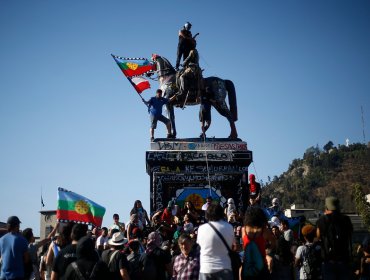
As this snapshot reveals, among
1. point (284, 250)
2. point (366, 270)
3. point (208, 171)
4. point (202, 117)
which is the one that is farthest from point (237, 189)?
point (284, 250)

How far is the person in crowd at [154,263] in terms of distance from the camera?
8.82 meters

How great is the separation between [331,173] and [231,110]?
123 meters

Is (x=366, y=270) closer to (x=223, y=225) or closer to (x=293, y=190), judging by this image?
(x=223, y=225)

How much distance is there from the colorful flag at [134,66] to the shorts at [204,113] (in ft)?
10.7

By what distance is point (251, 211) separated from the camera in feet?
26.2

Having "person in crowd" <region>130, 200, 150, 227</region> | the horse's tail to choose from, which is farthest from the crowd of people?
the horse's tail

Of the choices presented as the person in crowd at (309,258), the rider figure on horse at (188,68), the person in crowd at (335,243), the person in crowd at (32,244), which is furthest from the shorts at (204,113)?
the person in crowd at (335,243)

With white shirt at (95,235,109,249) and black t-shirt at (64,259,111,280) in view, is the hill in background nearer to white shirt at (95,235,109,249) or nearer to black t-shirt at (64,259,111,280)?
white shirt at (95,235,109,249)

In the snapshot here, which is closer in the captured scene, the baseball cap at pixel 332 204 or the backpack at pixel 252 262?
the backpack at pixel 252 262

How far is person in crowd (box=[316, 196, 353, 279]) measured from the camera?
823cm

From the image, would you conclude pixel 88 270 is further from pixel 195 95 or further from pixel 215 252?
pixel 195 95

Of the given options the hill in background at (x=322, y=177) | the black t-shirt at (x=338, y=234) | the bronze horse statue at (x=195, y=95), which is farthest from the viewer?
the hill in background at (x=322, y=177)

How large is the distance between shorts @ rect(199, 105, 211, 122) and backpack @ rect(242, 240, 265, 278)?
1625 centimetres

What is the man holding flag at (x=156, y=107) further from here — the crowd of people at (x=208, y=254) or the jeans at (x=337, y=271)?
the jeans at (x=337, y=271)
